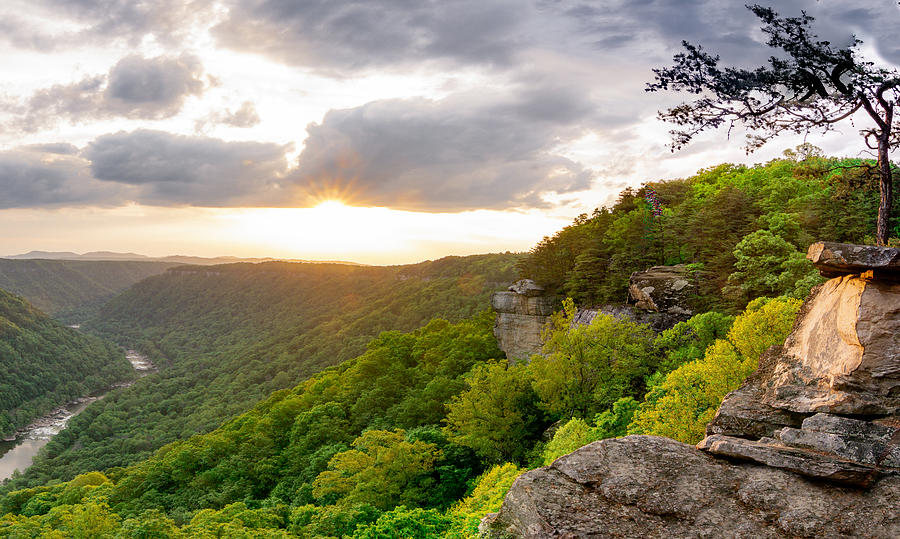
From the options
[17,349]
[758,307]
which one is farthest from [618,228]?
[17,349]

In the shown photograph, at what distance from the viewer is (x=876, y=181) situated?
57.6 feet

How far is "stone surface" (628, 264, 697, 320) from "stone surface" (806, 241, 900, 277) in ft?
82.8

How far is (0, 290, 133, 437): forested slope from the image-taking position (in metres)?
150

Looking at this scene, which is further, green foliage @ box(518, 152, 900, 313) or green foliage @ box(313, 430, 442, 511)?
green foliage @ box(313, 430, 442, 511)

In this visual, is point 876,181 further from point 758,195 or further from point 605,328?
point 758,195

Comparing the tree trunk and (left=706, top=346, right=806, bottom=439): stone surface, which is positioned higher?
the tree trunk

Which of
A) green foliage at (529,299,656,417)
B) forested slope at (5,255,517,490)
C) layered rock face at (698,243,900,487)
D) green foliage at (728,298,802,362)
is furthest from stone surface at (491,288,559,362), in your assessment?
forested slope at (5,255,517,490)

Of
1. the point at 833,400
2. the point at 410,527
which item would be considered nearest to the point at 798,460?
the point at 833,400

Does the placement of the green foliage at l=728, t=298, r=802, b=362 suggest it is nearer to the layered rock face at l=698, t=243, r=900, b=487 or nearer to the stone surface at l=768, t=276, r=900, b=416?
the layered rock face at l=698, t=243, r=900, b=487

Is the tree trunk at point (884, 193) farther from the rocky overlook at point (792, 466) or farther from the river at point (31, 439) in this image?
the river at point (31, 439)

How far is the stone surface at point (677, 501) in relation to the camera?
Answer: 979 cm

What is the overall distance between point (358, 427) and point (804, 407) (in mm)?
50860

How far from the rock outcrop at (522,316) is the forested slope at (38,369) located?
14704cm

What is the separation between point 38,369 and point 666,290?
201301mm
